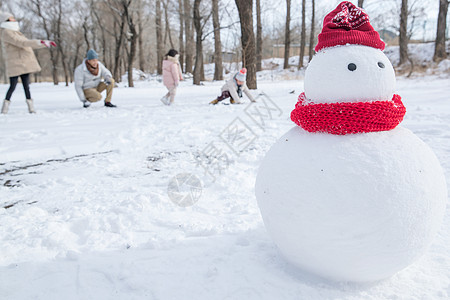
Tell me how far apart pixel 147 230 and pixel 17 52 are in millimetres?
6312

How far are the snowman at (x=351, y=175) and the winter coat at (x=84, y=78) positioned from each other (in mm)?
7558

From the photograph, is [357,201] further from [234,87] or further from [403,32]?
[403,32]

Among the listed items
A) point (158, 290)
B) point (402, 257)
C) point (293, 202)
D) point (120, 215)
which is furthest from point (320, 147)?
point (120, 215)

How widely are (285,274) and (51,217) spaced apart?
68.5 inches

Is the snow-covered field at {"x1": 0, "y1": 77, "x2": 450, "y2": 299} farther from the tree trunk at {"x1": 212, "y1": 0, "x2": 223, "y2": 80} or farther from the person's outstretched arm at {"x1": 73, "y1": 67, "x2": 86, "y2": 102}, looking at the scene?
the tree trunk at {"x1": 212, "y1": 0, "x2": 223, "y2": 80}

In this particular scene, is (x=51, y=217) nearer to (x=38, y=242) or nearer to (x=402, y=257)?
(x=38, y=242)

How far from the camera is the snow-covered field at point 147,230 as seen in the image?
4.90ft

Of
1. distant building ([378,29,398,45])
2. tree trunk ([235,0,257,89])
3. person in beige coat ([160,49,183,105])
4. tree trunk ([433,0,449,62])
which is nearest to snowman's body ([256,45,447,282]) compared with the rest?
person in beige coat ([160,49,183,105])

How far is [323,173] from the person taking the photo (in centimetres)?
131

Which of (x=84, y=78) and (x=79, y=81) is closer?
(x=79, y=81)

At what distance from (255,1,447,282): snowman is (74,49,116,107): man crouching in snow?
24.4 feet

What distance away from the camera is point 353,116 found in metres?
1.35

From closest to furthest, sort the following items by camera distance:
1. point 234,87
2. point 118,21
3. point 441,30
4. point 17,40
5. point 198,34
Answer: point 17,40 < point 234,87 < point 198,34 < point 441,30 < point 118,21

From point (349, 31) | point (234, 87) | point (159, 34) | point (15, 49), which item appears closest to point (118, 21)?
point (159, 34)
